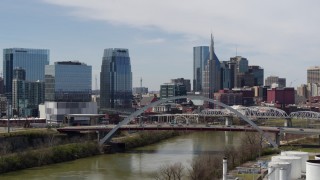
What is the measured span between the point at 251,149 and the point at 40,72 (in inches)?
3754

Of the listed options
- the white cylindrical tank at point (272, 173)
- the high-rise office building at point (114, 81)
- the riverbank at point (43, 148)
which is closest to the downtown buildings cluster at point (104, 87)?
the high-rise office building at point (114, 81)

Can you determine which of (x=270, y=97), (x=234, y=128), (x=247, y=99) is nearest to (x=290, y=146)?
(x=234, y=128)

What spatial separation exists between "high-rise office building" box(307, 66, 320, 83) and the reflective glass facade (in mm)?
74052

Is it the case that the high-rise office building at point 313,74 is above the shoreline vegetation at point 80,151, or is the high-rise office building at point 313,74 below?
above

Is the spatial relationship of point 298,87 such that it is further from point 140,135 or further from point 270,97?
point 140,135

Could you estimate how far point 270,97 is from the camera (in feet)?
345

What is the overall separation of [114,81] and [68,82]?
32912mm

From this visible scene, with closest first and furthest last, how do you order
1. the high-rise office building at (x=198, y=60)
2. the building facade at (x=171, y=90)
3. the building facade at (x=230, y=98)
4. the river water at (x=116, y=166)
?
the river water at (x=116, y=166)
the building facade at (x=230, y=98)
the building facade at (x=171, y=90)
the high-rise office building at (x=198, y=60)

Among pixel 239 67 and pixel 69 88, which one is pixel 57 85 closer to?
pixel 69 88

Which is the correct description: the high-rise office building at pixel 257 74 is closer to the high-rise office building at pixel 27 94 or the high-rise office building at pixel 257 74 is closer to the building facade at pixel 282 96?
the building facade at pixel 282 96

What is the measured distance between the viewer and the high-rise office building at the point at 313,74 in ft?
432

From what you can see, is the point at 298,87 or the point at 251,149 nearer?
the point at 251,149

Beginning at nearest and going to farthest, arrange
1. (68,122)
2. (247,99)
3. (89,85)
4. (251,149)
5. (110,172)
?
1. (110,172)
2. (251,149)
3. (68,122)
4. (89,85)
5. (247,99)

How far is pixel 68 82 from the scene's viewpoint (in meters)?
70.6
